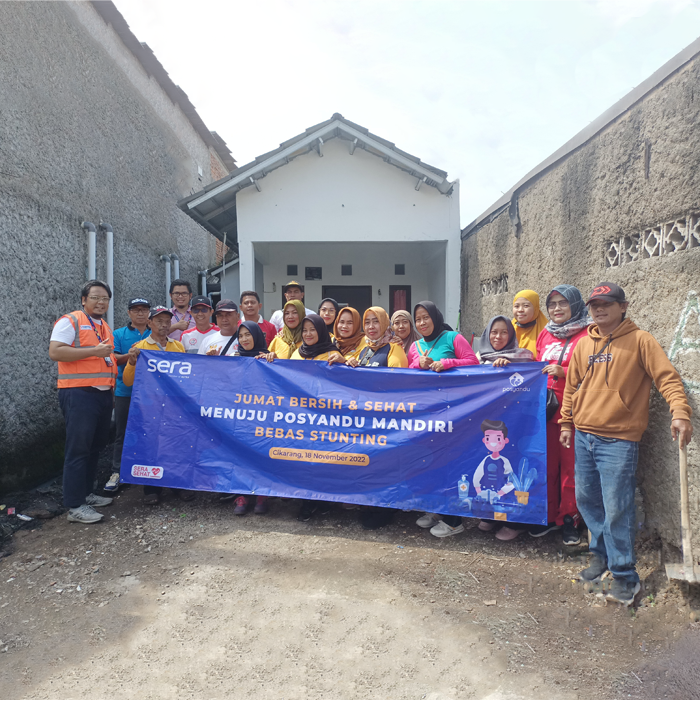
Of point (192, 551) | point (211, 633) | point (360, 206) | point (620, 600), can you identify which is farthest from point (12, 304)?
point (620, 600)

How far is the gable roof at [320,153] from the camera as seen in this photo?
281 inches

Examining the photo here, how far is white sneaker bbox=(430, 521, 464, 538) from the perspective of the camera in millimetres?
3590

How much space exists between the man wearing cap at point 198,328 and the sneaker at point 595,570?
363 centimetres

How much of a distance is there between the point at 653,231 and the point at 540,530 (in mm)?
2140

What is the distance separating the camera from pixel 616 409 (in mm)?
2723

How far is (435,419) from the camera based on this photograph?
364 cm

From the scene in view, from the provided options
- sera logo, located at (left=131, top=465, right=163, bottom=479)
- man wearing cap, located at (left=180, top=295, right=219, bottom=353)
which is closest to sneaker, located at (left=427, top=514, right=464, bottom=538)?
sera logo, located at (left=131, top=465, right=163, bottom=479)

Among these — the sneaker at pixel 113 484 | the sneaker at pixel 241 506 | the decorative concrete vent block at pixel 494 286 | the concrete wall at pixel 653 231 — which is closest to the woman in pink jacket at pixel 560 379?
the concrete wall at pixel 653 231

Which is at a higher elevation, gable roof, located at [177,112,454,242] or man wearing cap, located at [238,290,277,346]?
gable roof, located at [177,112,454,242]

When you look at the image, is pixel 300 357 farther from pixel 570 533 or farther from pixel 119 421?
pixel 570 533

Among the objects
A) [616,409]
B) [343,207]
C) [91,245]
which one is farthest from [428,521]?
[343,207]

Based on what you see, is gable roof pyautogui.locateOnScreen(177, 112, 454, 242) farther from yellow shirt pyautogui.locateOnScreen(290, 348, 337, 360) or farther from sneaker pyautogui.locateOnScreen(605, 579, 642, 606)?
sneaker pyautogui.locateOnScreen(605, 579, 642, 606)

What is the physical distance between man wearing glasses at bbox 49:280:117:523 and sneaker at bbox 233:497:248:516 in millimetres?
1061

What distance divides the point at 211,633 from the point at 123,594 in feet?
2.44
